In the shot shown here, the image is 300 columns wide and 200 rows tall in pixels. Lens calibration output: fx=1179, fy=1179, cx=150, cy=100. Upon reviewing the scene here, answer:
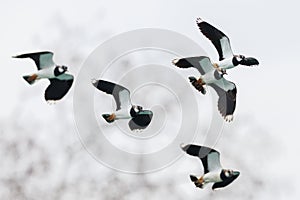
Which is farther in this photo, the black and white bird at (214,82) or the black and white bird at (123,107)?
the black and white bird at (123,107)

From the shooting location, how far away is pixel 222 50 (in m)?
30.8

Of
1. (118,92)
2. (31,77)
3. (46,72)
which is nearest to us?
(31,77)

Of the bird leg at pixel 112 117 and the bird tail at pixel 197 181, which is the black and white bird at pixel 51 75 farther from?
the bird tail at pixel 197 181

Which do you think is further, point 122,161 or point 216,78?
point 122,161

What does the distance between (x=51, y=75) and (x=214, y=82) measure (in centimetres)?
442

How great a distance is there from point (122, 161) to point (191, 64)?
30.9ft

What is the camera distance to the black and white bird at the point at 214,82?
30.5 meters

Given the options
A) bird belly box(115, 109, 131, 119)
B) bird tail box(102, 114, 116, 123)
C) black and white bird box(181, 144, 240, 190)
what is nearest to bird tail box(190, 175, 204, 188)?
black and white bird box(181, 144, 240, 190)

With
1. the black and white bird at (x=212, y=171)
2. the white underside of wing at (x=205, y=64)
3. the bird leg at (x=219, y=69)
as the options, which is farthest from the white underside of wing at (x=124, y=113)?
the bird leg at (x=219, y=69)

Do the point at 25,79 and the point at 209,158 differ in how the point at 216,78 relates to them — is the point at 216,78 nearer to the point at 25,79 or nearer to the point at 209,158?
the point at 209,158

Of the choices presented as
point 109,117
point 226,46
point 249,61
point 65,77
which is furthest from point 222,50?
point 65,77

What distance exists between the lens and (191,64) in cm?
3066

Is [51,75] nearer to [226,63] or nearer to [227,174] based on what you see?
[226,63]

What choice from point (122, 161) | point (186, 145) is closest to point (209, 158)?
point (186, 145)
